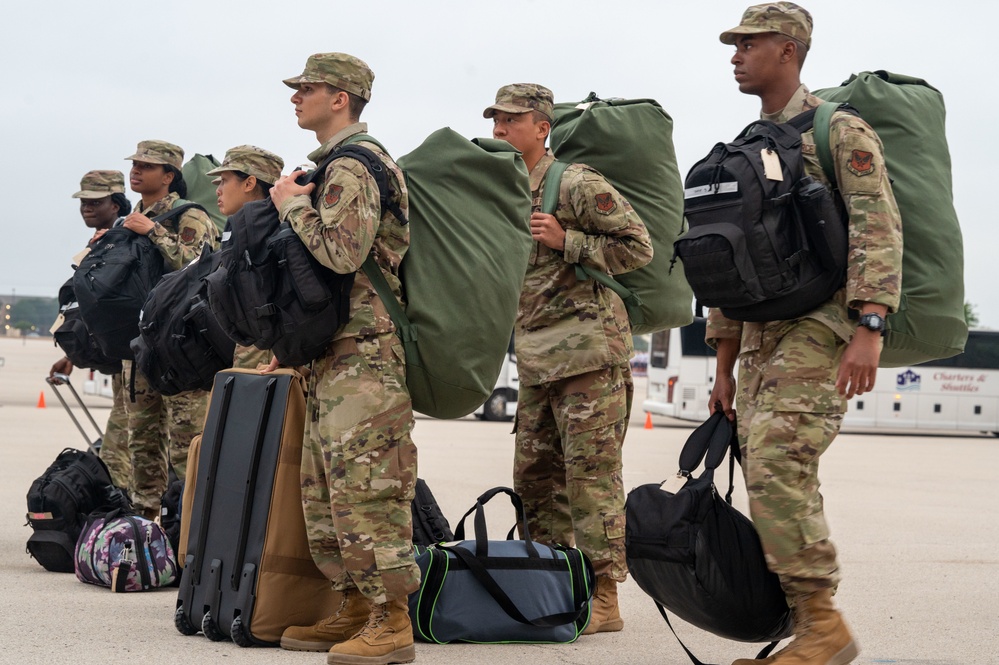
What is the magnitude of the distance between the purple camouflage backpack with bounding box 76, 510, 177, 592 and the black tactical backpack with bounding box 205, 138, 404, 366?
6.81 ft

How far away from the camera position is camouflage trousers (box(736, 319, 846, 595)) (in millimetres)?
4195

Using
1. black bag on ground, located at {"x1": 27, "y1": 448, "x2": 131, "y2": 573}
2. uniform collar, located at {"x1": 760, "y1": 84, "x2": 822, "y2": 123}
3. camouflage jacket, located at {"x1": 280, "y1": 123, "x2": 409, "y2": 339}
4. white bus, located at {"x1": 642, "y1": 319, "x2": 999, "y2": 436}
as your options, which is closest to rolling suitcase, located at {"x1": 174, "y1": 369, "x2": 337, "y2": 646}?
camouflage jacket, located at {"x1": 280, "y1": 123, "x2": 409, "y2": 339}

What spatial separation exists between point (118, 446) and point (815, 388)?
5143 millimetres

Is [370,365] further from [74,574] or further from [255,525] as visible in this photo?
[74,574]

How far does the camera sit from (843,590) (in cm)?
683

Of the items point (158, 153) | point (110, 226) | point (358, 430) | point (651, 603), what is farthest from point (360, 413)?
point (110, 226)

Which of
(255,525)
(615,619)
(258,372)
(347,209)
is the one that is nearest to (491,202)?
(347,209)

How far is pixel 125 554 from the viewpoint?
6.35m

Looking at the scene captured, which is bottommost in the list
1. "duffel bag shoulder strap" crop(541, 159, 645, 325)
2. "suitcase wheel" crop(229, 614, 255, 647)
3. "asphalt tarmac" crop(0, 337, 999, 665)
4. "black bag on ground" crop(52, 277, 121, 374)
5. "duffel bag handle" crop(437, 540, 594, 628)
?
"asphalt tarmac" crop(0, 337, 999, 665)

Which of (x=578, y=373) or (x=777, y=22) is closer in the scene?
(x=777, y=22)

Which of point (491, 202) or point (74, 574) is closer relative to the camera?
point (491, 202)

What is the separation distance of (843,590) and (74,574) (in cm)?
416

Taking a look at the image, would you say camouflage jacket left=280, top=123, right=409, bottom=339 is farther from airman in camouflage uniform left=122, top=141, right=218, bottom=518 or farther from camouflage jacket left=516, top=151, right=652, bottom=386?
airman in camouflage uniform left=122, top=141, right=218, bottom=518

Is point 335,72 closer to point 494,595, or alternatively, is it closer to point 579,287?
point 579,287
